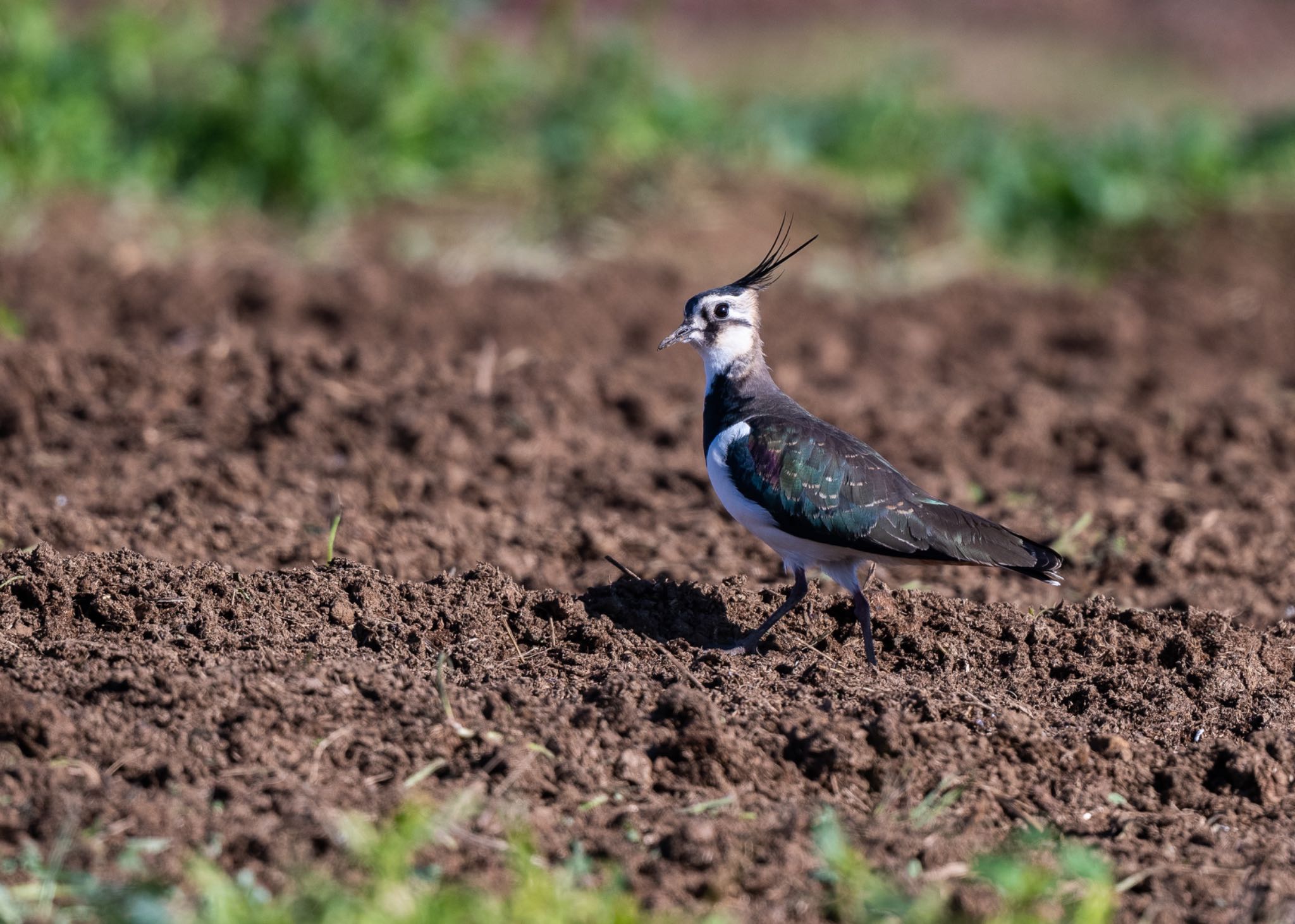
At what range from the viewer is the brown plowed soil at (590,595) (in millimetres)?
4094

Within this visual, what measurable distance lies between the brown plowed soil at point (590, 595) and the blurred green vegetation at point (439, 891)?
0.40 feet

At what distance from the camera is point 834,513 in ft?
17.9

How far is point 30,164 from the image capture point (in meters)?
12.6

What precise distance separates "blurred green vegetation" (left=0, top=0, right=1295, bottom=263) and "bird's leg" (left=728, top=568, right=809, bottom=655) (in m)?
8.20

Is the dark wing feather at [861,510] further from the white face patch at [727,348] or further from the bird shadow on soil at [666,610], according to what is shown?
the white face patch at [727,348]

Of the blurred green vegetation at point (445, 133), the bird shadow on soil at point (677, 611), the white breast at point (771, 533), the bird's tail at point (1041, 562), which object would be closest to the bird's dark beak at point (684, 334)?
the white breast at point (771, 533)

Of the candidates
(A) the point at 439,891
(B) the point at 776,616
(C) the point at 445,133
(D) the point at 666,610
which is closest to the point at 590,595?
(D) the point at 666,610

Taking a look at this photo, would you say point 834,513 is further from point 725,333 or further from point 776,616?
point 725,333

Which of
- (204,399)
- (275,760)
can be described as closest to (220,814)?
(275,760)

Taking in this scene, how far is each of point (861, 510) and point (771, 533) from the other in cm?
33

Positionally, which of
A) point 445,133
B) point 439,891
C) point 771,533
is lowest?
point 439,891

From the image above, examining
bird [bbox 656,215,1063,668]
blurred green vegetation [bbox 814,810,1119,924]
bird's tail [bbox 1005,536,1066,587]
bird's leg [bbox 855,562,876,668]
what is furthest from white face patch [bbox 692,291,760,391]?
blurred green vegetation [bbox 814,810,1119,924]

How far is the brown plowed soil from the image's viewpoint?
4094 millimetres

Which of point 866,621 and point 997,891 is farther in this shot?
point 866,621
